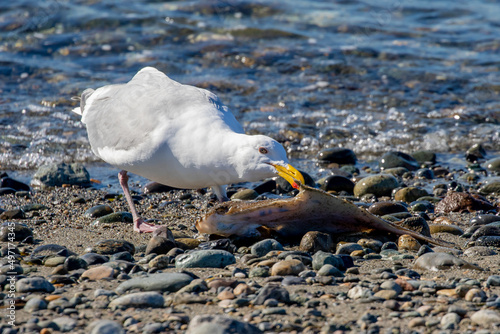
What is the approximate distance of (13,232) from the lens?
524 cm

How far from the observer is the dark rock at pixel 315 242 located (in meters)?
4.84

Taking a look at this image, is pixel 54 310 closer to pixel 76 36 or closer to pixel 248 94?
pixel 248 94

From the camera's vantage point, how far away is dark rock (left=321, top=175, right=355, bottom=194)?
7268 millimetres

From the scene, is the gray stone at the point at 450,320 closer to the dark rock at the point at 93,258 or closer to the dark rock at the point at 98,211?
the dark rock at the point at 93,258

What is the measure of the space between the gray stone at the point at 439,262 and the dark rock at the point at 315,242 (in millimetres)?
756

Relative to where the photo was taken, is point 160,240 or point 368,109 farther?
point 368,109

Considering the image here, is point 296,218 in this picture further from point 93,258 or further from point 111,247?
point 93,258

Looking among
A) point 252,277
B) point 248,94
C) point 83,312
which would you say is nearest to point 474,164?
point 248,94

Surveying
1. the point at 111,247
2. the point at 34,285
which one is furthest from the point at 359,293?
the point at 111,247

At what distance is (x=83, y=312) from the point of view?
354cm

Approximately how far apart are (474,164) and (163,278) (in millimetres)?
5877

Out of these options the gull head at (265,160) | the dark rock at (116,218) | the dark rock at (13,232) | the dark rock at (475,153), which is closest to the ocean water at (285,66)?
the dark rock at (475,153)

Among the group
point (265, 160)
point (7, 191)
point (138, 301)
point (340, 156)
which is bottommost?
point (7, 191)

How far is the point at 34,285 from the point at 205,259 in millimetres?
1220
